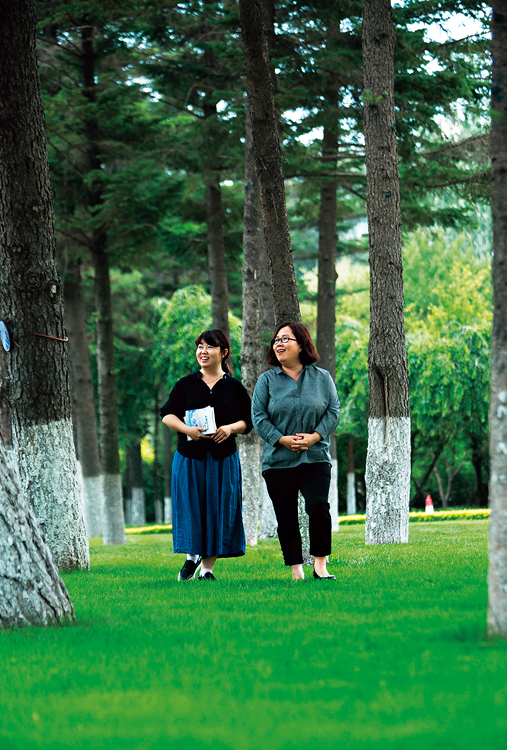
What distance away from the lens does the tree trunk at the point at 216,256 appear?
1798cm

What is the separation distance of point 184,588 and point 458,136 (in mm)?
12409

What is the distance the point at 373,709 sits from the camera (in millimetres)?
2900

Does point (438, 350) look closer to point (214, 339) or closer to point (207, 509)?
point (214, 339)

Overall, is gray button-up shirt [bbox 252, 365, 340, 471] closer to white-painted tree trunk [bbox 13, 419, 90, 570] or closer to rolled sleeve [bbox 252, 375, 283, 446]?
rolled sleeve [bbox 252, 375, 283, 446]

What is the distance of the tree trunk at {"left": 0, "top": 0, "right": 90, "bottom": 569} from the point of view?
824 cm

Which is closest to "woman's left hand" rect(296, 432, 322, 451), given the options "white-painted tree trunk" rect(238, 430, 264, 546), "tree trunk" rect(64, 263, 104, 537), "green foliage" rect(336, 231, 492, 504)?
"white-painted tree trunk" rect(238, 430, 264, 546)

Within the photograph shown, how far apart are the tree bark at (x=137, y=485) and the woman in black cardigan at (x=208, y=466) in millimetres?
28442

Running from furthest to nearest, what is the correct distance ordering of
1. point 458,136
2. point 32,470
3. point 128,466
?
1. point 128,466
2. point 458,136
3. point 32,470

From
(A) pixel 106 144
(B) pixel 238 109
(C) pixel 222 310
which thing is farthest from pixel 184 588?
(A) pixel 106 144

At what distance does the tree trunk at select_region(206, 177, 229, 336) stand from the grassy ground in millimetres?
12249

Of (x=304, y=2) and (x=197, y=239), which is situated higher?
(x=304, y=2)

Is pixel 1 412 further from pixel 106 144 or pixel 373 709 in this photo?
pixel 106 144

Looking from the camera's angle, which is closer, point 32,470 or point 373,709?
point 373,709

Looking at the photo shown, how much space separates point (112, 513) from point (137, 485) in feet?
55.6
